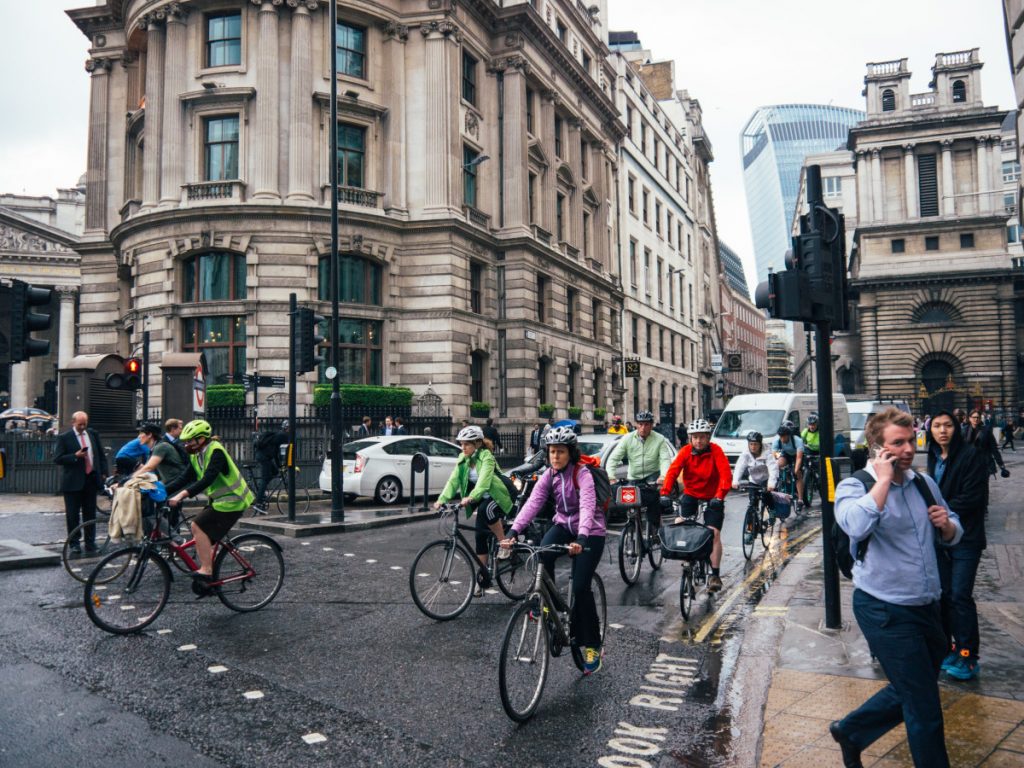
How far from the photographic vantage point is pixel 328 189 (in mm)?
26938

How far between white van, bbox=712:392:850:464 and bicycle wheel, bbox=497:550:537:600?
13.5m

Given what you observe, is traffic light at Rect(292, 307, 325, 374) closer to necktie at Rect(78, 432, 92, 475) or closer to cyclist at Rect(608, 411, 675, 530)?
necktie at Rect(78, 432, 92, 475)

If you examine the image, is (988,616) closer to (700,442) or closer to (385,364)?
(700,442)

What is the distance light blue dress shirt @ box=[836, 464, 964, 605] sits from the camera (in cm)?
358

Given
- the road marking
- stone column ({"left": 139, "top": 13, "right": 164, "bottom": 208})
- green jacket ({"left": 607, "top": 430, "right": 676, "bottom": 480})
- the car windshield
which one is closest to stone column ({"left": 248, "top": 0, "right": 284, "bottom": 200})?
stone column ({"left": 139, "top": 13, "right": 164, "bottom": 208})

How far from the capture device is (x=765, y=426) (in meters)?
21.8

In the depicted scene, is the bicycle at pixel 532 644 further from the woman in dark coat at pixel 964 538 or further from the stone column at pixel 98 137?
the stone column at pixel 98 137

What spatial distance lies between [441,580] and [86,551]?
4.38 m

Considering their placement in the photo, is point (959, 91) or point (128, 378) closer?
point (128, 378)

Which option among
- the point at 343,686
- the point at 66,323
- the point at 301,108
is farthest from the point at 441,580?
the point at 66,323

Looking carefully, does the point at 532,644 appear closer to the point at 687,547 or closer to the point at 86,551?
the point at 687,547

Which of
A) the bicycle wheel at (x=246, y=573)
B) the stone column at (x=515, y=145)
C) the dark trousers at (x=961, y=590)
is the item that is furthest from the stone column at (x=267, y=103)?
the dark trousers at (x=961, y=590)

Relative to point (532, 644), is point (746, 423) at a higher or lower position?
higher

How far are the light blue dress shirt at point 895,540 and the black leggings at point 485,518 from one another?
199 inches
